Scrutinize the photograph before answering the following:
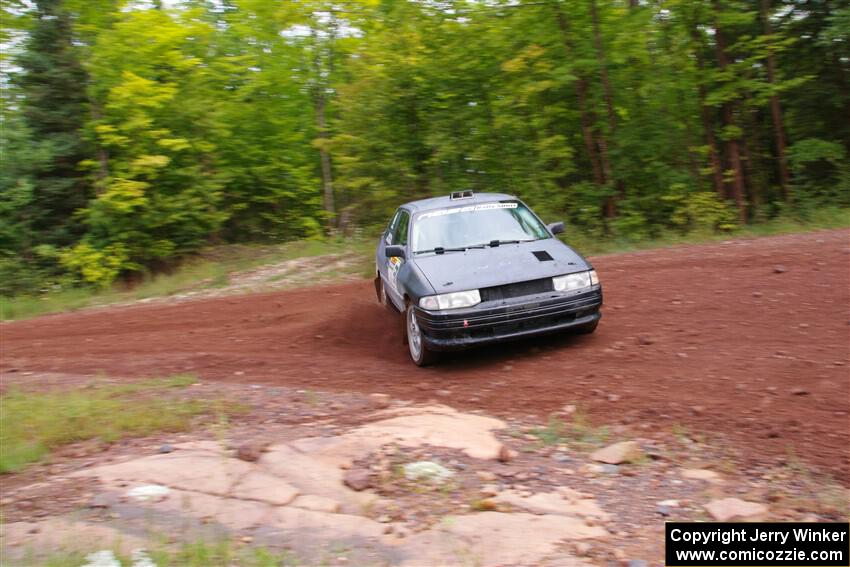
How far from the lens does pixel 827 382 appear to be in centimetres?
603

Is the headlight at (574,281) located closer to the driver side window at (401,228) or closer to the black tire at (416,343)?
the black tire at (416,343)

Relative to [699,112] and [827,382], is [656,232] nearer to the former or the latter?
[699,112]

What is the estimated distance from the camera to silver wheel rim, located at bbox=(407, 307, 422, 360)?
7.67 metres

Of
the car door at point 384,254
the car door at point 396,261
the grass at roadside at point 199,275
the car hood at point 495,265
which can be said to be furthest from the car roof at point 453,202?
the grass at roadside at point 199,275

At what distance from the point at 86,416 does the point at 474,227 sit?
435cm

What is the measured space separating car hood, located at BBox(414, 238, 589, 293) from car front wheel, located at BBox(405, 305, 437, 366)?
490mm

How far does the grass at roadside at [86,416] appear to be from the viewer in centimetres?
598

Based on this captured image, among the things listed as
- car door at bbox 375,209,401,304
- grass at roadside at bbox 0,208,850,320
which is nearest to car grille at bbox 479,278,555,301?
car door at bbox 375,209,401,304

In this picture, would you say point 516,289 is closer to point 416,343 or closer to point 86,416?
point 416,343

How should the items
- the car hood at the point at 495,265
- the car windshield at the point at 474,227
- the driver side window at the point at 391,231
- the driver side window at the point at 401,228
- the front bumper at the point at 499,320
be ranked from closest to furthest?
1. the front bumper at the point at 499,320
2. the car hood at the point at 495,265
3. the car windshield at the point at 474,227
4. the driver side window at the point at 401,228
5. the driver side window at the point at 391,231

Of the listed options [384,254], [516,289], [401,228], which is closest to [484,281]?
[516,289]

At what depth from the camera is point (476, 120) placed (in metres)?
17.0

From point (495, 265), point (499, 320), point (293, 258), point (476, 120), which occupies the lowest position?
point (499, 320)

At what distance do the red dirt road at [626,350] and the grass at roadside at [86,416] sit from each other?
0.99m
